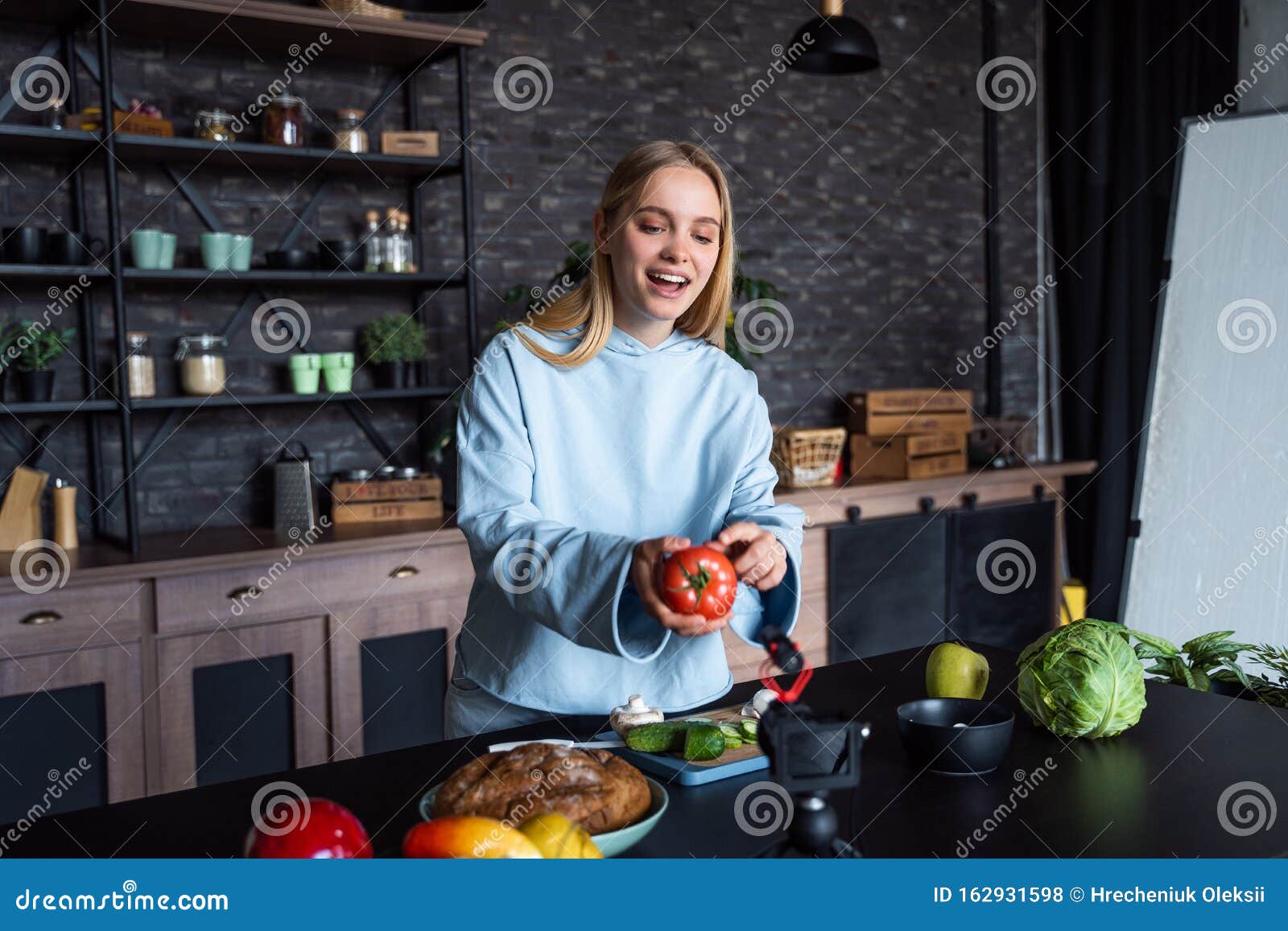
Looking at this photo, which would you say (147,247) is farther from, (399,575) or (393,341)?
(399,575)

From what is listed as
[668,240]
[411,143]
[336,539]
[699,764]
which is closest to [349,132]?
[411,143]

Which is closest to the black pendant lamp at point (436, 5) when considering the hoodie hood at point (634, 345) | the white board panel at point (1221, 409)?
the hoodie hood at point (634, 345)

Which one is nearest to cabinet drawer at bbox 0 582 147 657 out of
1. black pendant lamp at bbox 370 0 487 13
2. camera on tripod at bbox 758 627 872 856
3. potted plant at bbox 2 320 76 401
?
potted plant at bbox 2 320 76 401

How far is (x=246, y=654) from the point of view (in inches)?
120

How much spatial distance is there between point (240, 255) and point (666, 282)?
84.5 inches

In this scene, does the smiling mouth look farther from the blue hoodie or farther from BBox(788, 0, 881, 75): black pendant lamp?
BBox(788, 0, 881, 75): black pendant lamp

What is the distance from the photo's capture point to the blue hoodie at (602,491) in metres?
1.56

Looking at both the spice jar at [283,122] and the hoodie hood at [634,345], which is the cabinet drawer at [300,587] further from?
the hoodie hood at [634,345]

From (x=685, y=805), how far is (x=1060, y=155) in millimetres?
4615

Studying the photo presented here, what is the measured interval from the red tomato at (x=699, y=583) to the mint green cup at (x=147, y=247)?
248 centimetres

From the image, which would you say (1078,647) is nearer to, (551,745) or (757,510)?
(757,510)

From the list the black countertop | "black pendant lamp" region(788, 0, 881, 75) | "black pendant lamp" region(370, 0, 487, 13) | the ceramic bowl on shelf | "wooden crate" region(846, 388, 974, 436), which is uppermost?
"black pendant lamp" region(788, 0, 881, 75)

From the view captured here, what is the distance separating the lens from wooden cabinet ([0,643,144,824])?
279cm

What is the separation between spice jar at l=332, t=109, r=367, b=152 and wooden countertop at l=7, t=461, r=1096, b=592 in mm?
1148
